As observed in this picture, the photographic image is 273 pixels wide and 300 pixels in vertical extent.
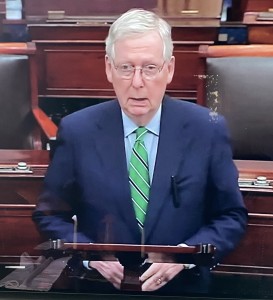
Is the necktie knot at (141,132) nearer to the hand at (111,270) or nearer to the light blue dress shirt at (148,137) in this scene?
the light blue dress shirt at (148,137)

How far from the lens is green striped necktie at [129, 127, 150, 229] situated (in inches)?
48.6

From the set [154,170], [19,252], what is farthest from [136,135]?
[19,252]

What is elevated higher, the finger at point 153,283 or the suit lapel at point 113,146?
the suit lapel at point 113,146

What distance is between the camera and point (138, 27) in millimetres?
1149

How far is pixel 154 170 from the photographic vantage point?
1233mm

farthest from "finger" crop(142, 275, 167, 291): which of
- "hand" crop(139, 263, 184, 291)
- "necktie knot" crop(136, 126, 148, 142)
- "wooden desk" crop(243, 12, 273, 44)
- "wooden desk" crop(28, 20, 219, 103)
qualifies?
"wooden desk" crop(243, 12, 273, 44)

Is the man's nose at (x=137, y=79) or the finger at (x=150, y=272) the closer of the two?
the man's nose at (x=137, y=79)

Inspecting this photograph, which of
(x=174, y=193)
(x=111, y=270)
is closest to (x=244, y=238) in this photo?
(x=174, y=193)

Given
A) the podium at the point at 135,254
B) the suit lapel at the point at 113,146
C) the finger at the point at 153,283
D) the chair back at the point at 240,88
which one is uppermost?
the chair back at the point at 240,88

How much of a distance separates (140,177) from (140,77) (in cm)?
25

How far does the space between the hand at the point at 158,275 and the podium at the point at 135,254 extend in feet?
0.04

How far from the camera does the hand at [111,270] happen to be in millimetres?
1272

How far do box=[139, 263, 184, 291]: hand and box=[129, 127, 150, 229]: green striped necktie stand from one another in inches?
4.6

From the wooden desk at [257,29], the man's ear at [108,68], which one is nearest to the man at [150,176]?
the man's ear at [108,68]
